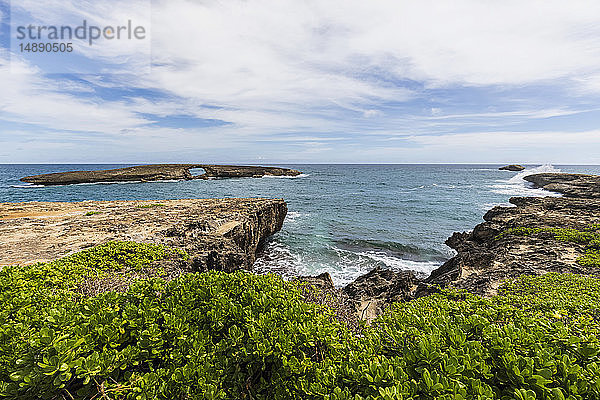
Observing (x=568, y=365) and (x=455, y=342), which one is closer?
(x=568, y=365)

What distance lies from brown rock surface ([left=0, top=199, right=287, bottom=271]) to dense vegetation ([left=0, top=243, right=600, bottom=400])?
7071mm

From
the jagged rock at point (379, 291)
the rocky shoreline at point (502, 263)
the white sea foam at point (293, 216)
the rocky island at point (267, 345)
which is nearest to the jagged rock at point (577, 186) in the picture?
the rocky shoreline at point (502, 263)

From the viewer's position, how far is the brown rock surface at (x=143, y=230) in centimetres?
1067

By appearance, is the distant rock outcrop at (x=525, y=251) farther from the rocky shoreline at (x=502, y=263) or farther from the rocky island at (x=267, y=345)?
the rocky island at (x=267, y=345)

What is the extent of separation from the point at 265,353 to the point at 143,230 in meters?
12.4

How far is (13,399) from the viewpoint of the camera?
8.41 feet

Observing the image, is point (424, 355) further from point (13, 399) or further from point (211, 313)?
point (13, 399)

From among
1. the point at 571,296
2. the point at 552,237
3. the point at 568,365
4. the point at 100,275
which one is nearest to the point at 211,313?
the point at 568,365

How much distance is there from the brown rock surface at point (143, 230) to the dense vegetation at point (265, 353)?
7.07 metres

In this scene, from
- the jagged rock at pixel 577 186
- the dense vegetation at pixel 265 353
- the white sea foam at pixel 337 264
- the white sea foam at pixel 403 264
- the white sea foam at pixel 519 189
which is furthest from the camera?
the white sea foam at pixel 519 189

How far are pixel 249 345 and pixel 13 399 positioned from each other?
85.7 inches

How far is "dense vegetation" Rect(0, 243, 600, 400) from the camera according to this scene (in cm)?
249

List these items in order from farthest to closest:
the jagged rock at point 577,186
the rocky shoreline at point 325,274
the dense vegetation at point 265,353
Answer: the jagged rock at point 577,186, the rocky shoreline at point 325,274, the dense vegetation at point 265,353

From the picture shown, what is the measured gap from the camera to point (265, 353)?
308cm
